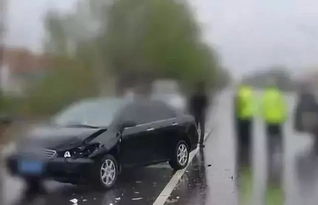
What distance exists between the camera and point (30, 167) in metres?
7.80

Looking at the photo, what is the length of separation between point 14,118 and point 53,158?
2.51 metres

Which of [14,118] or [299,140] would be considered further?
[299,140]

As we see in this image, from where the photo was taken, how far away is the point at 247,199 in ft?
24.8

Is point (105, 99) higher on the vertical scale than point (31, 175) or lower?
higher

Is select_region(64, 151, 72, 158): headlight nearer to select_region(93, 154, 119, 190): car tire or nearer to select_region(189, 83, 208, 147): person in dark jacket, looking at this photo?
select_region(93, 154, 119, 190): car tire

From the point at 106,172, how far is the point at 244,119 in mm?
4382

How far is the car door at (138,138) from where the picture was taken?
847 cm

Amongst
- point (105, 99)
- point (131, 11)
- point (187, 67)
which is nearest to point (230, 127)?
point (187, 67)

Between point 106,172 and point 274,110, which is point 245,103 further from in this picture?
point 106,172

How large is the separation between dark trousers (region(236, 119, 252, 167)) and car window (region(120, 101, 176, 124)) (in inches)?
90.1

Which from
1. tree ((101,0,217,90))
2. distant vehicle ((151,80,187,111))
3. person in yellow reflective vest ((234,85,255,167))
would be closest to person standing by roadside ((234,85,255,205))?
person in yellow reflective vest ((234,85,255,167))

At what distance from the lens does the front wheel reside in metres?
7.88

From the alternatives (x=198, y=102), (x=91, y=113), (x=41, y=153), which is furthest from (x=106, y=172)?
(x=198, y=102)

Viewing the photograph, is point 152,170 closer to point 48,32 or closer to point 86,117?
point 86,117
